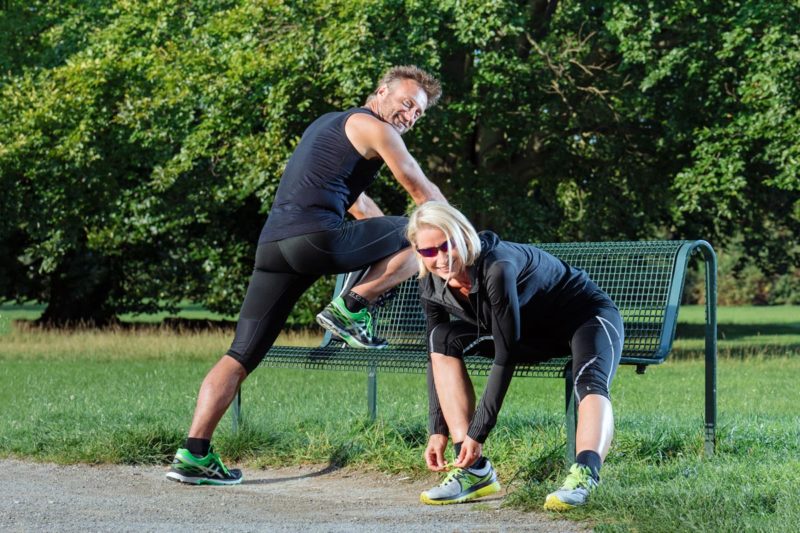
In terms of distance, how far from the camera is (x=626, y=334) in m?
5.91

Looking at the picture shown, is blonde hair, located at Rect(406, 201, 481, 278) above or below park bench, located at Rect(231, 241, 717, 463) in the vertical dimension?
above

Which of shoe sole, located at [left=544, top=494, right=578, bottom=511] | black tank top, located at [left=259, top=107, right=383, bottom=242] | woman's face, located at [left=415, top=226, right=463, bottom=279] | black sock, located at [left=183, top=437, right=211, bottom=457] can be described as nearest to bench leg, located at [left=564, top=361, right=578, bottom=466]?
shoe sole, located at [left=544, top=494, right=578, bottom=511]

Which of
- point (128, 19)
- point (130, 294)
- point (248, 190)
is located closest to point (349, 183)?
point (248, 190)

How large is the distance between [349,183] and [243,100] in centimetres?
1102

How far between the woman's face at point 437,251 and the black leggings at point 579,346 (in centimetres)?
51

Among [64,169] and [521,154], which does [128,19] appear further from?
[521,154]

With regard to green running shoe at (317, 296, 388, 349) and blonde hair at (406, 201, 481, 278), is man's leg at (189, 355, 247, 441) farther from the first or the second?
blonde hair at (406, 201, 481, 278)

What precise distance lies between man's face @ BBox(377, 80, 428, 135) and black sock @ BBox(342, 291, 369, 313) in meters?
0.78

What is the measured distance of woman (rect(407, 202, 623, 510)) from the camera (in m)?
4.59

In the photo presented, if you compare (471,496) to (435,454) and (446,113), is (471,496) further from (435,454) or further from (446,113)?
(446,113)

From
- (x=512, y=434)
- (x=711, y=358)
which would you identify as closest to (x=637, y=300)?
A: (x=711, y=358)

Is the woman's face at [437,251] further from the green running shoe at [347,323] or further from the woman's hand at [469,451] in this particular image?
the green running shoe at [347,323]

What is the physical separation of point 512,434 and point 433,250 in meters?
1.75

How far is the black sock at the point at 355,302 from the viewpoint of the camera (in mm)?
5426
